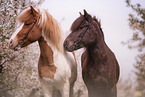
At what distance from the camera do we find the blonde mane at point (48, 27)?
5.66ft

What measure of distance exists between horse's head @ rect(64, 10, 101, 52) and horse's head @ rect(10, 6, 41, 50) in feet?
1.38

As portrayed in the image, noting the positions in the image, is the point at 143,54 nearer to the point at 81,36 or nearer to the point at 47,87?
the point at 81,36

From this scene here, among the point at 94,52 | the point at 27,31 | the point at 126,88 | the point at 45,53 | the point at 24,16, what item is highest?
the point at 24,16

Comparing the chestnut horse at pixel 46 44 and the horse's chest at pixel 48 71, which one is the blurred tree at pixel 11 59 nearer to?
the chestnut horse at pixel 46 44

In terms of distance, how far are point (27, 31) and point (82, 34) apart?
64 cm

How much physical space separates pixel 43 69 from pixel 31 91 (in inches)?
74.1

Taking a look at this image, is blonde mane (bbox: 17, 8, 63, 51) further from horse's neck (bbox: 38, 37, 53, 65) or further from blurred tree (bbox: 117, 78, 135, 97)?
blurred tree (bbox: 117, 78, 135, 97)

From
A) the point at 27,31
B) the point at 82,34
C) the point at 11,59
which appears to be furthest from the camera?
the point at 11,59

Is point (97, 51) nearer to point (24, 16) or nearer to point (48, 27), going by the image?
point (48, 27)

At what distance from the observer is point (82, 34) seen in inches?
60.6

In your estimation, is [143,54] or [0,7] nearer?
[0,7]

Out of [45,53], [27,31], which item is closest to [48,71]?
[45,53]

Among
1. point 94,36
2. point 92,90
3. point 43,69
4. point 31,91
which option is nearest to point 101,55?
point 94,36

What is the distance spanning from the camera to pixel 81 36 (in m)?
1.54
